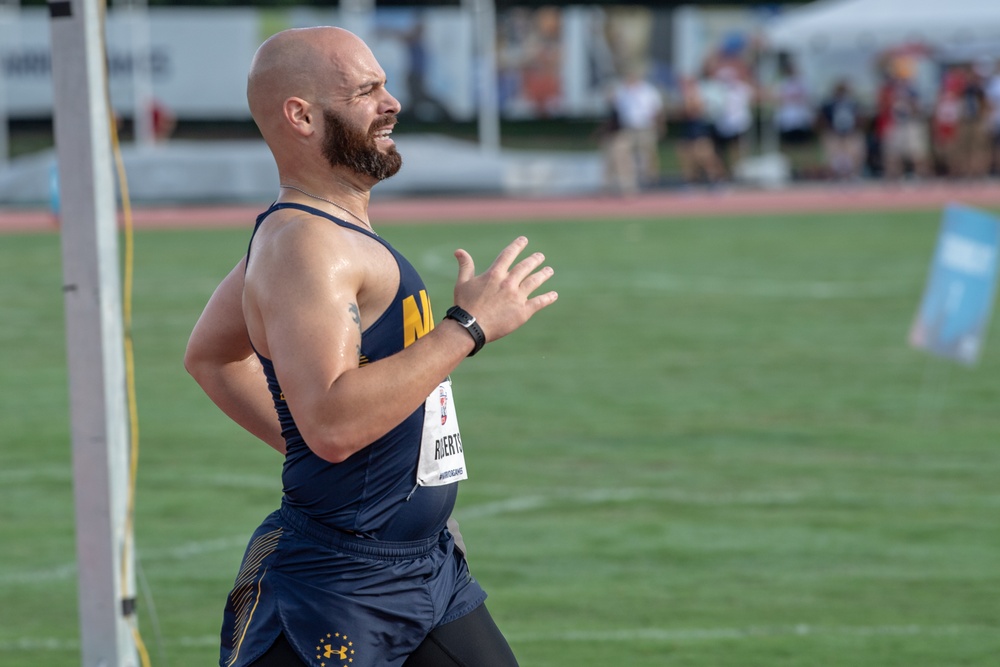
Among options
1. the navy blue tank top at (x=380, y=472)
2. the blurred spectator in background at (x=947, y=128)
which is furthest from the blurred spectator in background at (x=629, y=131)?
the navy blue tank top at (x=380, y=472)

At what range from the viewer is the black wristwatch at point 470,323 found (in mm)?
3236

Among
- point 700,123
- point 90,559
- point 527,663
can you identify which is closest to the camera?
point 90,559

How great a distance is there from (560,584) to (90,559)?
9.49ft

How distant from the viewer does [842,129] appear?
110 feet

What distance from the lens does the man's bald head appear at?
338 centimetres

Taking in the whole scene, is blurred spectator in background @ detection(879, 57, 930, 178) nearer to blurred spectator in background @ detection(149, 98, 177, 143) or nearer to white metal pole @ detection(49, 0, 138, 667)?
blurred spectator in background @ detection(149, 98, 177, 143)

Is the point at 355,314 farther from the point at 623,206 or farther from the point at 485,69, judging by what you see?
the point at 485,69

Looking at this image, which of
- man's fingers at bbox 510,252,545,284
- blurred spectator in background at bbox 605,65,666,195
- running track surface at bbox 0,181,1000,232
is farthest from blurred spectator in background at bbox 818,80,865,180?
man's fingers at bbox 510,252,545,284

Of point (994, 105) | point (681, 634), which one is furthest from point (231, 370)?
point (994, 105)

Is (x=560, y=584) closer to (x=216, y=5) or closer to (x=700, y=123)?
(x=700, y=123)

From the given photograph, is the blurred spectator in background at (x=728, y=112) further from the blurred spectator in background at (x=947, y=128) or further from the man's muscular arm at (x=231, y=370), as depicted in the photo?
the man's muscular arm at (x=231, y=370)

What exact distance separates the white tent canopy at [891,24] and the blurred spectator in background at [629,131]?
143 inches

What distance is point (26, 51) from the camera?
1580 inches

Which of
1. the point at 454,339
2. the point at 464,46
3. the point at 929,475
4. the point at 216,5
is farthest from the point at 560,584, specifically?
the point at 216,5
